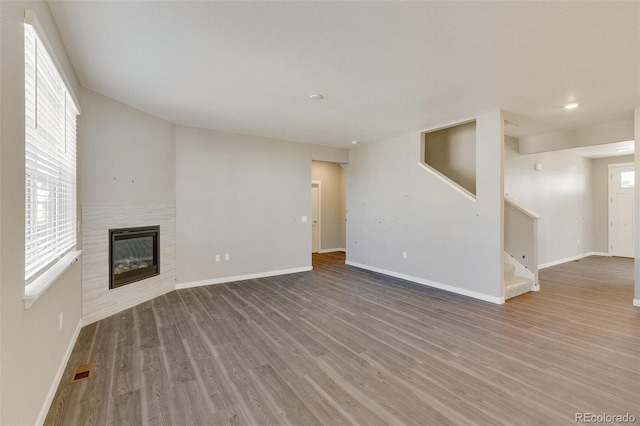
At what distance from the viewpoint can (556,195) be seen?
21.7 feet

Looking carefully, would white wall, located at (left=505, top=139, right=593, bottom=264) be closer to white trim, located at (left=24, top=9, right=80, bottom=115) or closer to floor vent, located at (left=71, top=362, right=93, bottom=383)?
white trim, located at (left=24, top=9, right=80, bottom=115)

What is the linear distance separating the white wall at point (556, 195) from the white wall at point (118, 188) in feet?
20.0

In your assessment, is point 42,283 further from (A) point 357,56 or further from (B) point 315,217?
(B) point 315,217

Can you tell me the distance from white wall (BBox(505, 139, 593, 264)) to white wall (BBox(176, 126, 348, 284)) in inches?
154

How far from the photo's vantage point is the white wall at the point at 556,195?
19.2 feet

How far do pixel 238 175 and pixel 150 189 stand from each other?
1.50 metres

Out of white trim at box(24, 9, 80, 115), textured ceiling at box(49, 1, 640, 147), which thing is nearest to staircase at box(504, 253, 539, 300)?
textured ceiling at box(49, 1, 640, 147)

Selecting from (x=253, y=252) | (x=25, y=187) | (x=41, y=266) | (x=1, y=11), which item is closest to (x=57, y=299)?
(x=41, y=266)

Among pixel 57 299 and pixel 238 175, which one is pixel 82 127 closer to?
pixel 57 299

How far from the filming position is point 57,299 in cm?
230

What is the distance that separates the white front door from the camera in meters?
7.10

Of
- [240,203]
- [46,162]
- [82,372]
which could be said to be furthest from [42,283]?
[240,203]

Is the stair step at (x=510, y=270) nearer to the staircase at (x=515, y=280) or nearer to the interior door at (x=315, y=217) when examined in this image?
the staircase at (x=515, y=280)

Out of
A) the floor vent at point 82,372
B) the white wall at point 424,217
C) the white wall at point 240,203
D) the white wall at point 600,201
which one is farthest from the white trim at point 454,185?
the white wall at point 600,201
